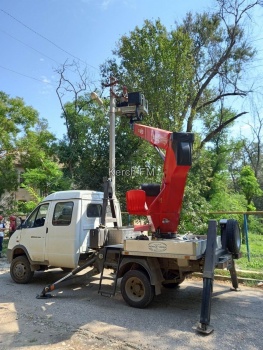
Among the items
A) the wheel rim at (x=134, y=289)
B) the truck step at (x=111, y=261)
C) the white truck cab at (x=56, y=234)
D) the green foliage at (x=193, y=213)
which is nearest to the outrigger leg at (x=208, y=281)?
the wheel rim at (x=134, y=289)

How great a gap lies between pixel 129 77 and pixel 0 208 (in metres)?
12.6

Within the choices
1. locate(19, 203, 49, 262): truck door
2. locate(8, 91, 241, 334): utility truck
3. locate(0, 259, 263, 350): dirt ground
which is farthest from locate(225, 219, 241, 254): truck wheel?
locate(19, 203, 49, 262): truck door

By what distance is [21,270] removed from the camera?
8.78m

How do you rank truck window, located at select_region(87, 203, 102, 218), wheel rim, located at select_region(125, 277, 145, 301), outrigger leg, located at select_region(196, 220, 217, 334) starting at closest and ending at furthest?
1. outrigger leg, located at select_region(196, 220, 217, 334)
2. wheel rim, located at select_region(125, 277, 145, 301)
3. truck window, located at select_region(87, 203, 102, 218)

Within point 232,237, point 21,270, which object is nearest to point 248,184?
point 232,237

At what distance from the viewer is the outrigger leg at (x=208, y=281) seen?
17.2ft

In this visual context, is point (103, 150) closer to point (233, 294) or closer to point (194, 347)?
point (233, 294)

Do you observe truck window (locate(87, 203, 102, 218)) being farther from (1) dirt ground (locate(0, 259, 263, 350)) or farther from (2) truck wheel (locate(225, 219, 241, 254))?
(2) truck wheel (locate(225, 219, 241, 254))

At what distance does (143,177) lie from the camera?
17609 millimetres

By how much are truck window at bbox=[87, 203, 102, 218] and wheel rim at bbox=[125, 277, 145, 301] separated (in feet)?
7.16

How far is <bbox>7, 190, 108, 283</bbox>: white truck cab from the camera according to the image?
793 cm

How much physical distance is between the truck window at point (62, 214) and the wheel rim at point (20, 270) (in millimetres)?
1572

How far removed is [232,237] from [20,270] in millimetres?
5443

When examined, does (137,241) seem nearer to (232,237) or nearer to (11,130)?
(232,237)
